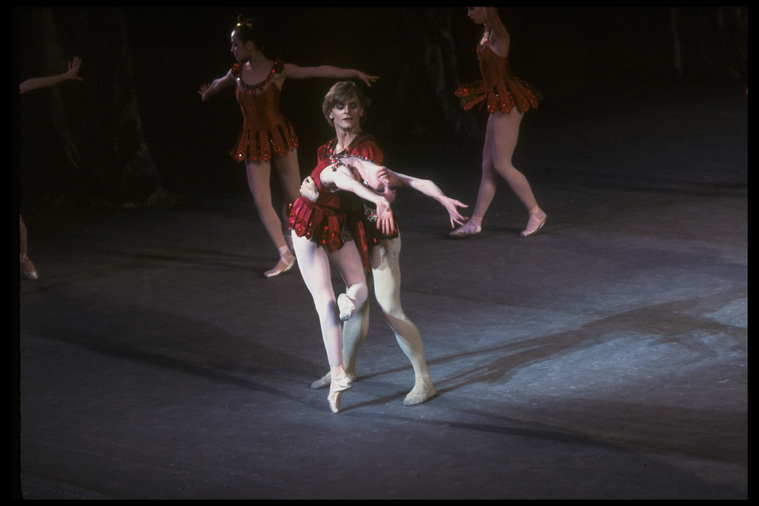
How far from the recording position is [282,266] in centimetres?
677

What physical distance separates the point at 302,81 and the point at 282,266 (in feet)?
19.0

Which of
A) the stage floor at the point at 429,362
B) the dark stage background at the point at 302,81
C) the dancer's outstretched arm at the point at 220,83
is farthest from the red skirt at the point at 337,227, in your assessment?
the dark stage background at the point at 302,81

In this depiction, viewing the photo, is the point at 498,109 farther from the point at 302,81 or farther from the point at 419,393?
the point at 302,81

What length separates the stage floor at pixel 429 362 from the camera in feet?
12.2

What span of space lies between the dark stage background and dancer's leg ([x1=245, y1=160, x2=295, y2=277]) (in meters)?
2.79

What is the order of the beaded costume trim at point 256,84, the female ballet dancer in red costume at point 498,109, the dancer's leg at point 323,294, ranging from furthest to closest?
the female ballet dancer in red costume at point 498,109, the beaded costume trim at point 256,84, the dancer's leg at point 323,294

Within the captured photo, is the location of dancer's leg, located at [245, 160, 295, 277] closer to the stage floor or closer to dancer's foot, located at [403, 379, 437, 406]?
the stage floor

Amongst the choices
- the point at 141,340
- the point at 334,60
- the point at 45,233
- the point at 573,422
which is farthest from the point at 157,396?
the point at 334,60

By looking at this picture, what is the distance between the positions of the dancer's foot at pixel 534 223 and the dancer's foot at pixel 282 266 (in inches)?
68.5

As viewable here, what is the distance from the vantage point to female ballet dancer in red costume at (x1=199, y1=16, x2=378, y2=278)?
21.1 feet

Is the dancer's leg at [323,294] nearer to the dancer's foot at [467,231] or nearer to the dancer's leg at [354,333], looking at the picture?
the dancer's leg at [354,333]

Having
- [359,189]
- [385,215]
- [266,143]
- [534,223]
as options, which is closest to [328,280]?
[359,189]

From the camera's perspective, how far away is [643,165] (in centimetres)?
976

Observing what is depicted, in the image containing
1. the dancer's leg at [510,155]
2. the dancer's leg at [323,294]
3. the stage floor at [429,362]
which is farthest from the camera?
the dancer's leg at [510,155]
